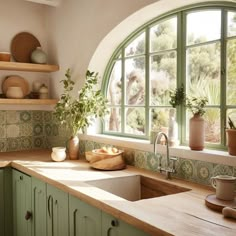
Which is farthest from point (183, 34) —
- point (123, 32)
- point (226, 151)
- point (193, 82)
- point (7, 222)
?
point (7, 222)

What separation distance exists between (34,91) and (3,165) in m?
Result: 1.07

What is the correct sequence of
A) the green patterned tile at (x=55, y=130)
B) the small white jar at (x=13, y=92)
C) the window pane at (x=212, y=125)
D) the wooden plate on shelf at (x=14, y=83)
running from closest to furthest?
the window pane at (x=212, y=125)
the small white jar at (x=13, y=92)
the wooden plate on shelf at (x=14, y=83)
the green patterned tile at (x=55, y=130)

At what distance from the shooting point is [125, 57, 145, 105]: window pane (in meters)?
2.80

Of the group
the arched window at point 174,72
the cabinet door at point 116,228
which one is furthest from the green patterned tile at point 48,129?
the cabinet door at point 116,228

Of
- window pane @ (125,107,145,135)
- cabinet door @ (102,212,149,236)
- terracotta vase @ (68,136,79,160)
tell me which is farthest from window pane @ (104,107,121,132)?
cabinet door @ (102,212,149,236)

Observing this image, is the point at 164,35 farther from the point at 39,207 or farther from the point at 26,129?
the point at 26,129

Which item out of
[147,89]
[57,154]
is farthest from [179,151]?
[57,154]

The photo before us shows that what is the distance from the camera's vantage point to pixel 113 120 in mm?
3152

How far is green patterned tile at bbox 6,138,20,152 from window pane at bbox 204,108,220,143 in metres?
2.23

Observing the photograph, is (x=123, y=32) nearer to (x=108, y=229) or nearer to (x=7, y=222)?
(x=108, y=229)

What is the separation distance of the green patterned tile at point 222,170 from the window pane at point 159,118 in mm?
615

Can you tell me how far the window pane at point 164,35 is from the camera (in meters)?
2.49

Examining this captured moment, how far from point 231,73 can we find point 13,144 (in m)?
2.49

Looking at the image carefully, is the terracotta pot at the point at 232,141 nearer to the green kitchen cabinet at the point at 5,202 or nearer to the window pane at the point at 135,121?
the window pane at the point at 135,121
